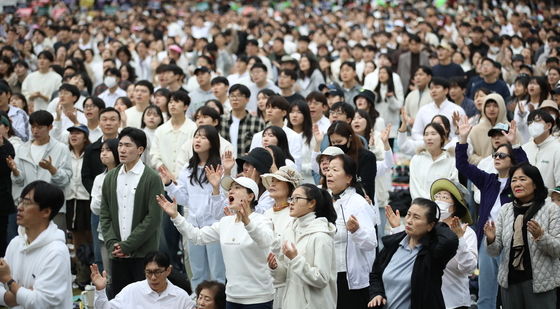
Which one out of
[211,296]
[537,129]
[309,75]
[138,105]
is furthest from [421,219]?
[309,75]

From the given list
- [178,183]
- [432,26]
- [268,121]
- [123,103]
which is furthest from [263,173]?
[432,26]

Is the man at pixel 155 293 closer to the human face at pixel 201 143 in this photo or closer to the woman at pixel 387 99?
the human face at pixel 201 143

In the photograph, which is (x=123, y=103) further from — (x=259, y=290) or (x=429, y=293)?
(x=429, y=293)

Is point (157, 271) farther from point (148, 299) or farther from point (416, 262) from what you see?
point (416, 262)

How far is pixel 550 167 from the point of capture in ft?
27.5

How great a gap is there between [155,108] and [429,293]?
16.2 feet

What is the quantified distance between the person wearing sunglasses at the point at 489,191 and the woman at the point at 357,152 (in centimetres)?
78

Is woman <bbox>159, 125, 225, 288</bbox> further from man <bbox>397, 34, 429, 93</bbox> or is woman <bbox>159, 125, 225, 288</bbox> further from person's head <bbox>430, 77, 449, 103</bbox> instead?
man <bbox>397, 34, 429, 93</bbox>

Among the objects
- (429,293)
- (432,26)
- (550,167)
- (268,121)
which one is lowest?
(429,293)

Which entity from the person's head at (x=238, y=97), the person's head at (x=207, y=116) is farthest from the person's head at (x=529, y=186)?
the person's head at (x=238, y=97)

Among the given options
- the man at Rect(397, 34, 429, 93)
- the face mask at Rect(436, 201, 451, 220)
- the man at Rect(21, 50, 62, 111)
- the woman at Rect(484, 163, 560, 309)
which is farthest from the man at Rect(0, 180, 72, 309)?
the man at Rect(397, 34, 429, 93)

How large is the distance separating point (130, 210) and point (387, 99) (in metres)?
6.39

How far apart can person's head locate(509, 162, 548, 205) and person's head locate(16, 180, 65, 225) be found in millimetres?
Result: 3413

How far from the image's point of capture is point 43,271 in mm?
4973
